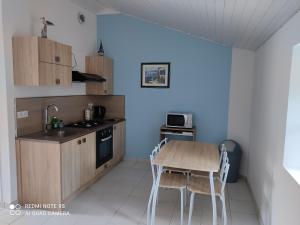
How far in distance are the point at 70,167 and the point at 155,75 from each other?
2.40 m

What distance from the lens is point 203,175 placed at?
3.08 metres

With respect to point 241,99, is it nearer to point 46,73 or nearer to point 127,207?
point 127,207

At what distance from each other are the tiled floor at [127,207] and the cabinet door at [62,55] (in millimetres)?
1830

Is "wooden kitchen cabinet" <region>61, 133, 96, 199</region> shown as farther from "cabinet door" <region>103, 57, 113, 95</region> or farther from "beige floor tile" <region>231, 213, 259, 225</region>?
"beige floor tile" <region>231, 213, 259, 225</region>

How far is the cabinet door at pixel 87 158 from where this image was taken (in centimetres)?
341

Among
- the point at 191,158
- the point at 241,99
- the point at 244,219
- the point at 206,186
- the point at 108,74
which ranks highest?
the point at 108,74

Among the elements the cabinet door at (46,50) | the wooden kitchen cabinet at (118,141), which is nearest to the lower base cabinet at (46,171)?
the cabinet door at (46,50)

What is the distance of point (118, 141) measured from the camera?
4.71 m

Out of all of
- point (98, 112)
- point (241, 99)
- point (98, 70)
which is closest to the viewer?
point (241, 99)

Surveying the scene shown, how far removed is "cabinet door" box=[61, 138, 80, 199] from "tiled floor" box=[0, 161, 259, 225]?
23 cm

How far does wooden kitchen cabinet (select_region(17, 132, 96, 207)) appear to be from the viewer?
9.55ft

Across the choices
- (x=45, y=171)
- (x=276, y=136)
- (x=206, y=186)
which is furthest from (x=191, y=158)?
(x=45, y=171)

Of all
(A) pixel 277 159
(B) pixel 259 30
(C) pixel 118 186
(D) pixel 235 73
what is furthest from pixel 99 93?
(A) pixel 277 159

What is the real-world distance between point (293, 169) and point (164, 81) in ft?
9.89
